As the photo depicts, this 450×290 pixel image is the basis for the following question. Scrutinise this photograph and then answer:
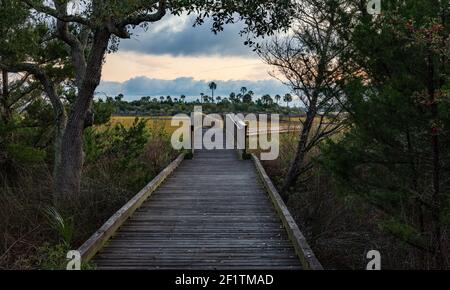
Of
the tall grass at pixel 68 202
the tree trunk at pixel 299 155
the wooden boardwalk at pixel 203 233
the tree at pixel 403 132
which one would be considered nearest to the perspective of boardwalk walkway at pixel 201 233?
the wooden boardwalk at pixel 203 233

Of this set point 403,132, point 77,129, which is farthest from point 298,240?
point 77,129

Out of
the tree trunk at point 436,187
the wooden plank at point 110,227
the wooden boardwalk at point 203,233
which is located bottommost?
the wooden boardwalk at point 203,233

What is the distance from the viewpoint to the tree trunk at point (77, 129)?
10.3 metres

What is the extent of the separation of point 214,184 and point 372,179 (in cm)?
566

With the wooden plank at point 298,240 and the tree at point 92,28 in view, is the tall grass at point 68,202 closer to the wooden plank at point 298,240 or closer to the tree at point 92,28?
the tree at point 92,28

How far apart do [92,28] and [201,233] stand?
17.6ft

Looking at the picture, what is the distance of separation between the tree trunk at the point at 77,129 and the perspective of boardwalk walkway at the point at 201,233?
1625 millimetres

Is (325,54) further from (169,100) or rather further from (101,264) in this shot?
(169,100)

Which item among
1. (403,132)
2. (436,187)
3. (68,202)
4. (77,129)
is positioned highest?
(403,132)

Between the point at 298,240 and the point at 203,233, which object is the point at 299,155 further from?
the point at 298,240

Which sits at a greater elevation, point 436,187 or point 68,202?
point 436,187

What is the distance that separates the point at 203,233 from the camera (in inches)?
301

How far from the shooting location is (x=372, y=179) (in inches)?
293
